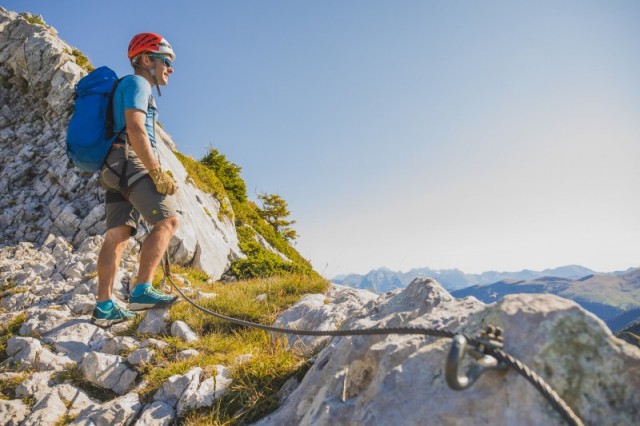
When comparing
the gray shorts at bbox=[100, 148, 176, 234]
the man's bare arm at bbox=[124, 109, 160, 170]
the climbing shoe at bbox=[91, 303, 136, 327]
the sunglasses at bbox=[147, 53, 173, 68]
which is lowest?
the climbing shoe at bbox=[91, 303, 136, 327]

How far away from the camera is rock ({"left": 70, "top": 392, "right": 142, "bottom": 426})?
124 inches

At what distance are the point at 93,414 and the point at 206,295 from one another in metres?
3.72

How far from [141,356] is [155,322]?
0.98 meters

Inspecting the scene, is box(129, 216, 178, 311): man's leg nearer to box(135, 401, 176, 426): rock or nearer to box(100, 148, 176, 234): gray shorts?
box(100, 148, 176, 234): gray shorts

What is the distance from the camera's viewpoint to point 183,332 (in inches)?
186

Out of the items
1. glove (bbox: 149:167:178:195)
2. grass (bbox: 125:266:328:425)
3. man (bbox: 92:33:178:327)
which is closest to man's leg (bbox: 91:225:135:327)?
man (bbox: 92:33:178:327)

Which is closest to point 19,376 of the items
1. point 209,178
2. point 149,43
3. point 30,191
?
point 149,43

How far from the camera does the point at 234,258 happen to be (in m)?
12.3

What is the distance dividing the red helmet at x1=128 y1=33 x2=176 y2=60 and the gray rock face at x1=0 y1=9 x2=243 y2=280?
4.44 meters

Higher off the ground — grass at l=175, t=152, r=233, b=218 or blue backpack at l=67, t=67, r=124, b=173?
grass at l=175, t=152, r=233, b=218

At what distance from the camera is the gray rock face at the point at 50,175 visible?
30.6 ft

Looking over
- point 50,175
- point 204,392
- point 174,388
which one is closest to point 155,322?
point 174,388

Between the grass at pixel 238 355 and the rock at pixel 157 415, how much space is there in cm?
16

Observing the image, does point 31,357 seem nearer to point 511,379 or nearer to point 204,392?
point 204,392
